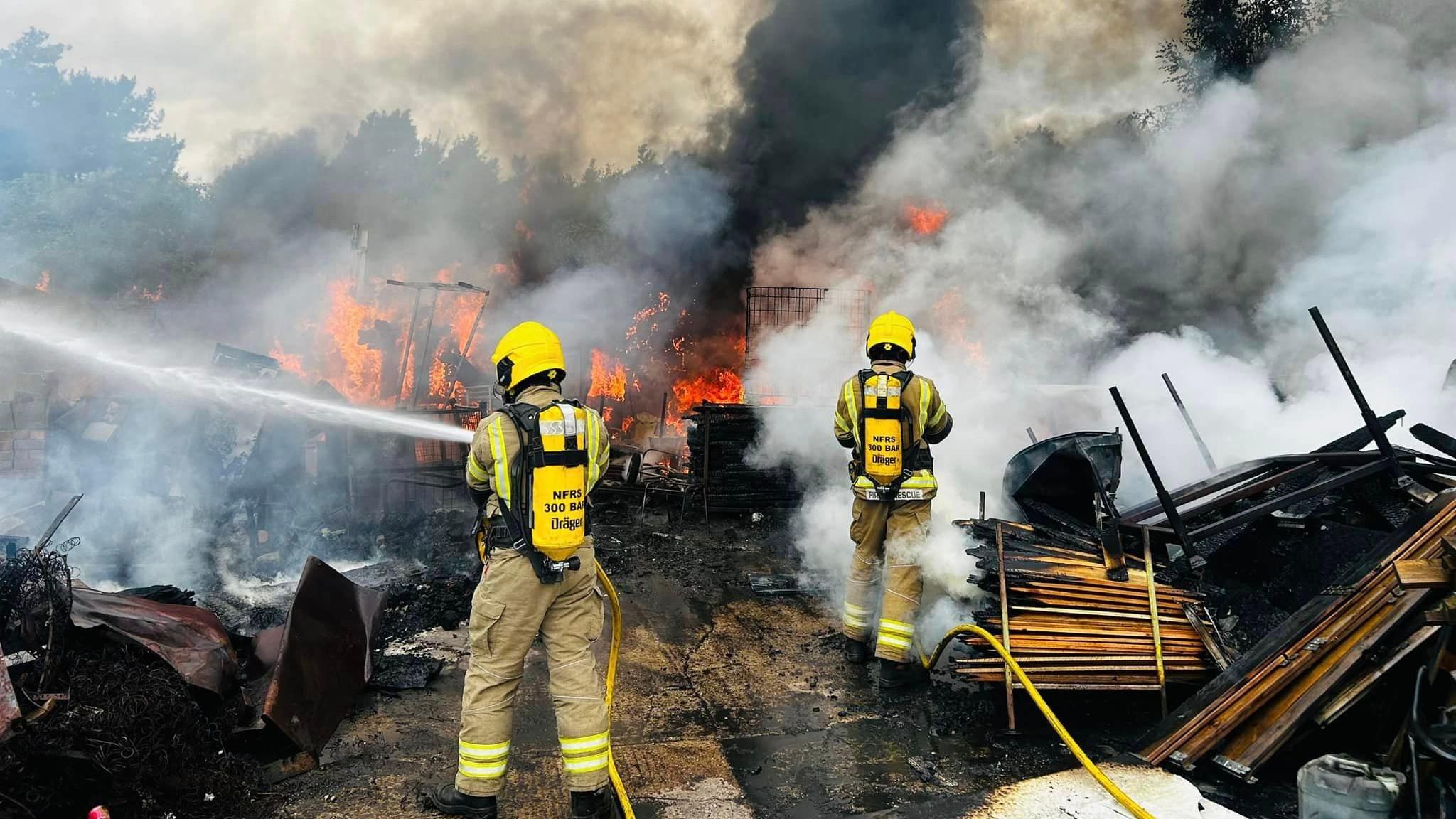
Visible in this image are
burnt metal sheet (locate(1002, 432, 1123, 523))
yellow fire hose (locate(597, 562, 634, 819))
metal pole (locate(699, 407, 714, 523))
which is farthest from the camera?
metal pole (locate(699, 407, 714, 523))

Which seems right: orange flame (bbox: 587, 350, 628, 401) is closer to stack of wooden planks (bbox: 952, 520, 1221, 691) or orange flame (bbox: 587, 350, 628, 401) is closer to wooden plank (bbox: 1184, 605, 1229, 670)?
stack of wooden planks (bbox: 952, 520, 1221, 691)

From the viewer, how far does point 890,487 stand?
15.8 ft

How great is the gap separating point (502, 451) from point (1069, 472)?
3836 mm

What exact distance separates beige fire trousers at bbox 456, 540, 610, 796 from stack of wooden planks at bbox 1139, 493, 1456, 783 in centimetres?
247

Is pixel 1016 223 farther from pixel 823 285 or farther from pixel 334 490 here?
pixel 334 490

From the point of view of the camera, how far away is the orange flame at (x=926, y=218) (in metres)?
14.0

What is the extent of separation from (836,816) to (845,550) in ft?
12.7

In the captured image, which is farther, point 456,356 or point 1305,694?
point 456,356

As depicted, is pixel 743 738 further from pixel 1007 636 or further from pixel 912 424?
pixel 912 424

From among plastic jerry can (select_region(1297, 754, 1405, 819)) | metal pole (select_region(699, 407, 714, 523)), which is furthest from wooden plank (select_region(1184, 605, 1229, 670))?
metal pole (select_region(699, 407, 714, 523))

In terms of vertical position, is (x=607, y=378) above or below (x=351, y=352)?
below

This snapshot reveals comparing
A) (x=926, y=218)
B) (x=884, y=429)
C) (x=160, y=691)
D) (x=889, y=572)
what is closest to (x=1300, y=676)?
(x=889, y=572)

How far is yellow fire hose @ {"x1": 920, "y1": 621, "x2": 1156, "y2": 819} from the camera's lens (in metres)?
3.00

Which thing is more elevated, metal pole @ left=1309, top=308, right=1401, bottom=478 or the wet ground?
metal pole @ left=1309, top=308, right=1401, bottom=478
